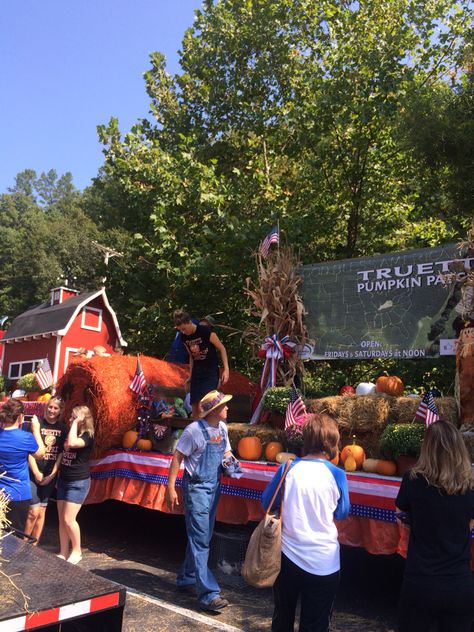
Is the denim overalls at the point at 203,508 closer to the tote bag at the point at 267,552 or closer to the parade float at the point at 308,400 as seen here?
the parade float at the point at 308,400

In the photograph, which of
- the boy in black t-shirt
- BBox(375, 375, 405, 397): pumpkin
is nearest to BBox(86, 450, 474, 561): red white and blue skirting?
the boy in black t-shirt

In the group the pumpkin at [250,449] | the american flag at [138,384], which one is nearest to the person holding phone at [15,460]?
the american flag at [138,384]

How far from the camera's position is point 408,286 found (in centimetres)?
662

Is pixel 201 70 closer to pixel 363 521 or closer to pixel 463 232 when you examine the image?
pixel 463 232

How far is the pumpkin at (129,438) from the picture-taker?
6.84 meters

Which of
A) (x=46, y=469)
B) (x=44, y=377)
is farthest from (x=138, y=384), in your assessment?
(x=44, y=377)

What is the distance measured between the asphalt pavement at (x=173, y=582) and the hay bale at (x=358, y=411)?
60.2 inches

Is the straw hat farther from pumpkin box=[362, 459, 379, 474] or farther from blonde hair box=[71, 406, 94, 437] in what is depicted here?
blonde hair box=[71, 406, 94, 437]

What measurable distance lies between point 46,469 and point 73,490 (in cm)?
49

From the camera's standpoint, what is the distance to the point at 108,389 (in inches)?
271

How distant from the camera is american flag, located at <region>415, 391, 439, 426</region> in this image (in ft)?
16.3

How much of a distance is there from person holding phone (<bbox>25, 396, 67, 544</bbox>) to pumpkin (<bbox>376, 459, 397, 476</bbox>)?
10.8 feet

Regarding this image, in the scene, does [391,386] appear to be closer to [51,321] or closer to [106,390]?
[106,390]

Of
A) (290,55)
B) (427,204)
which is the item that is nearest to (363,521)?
(427,204)
